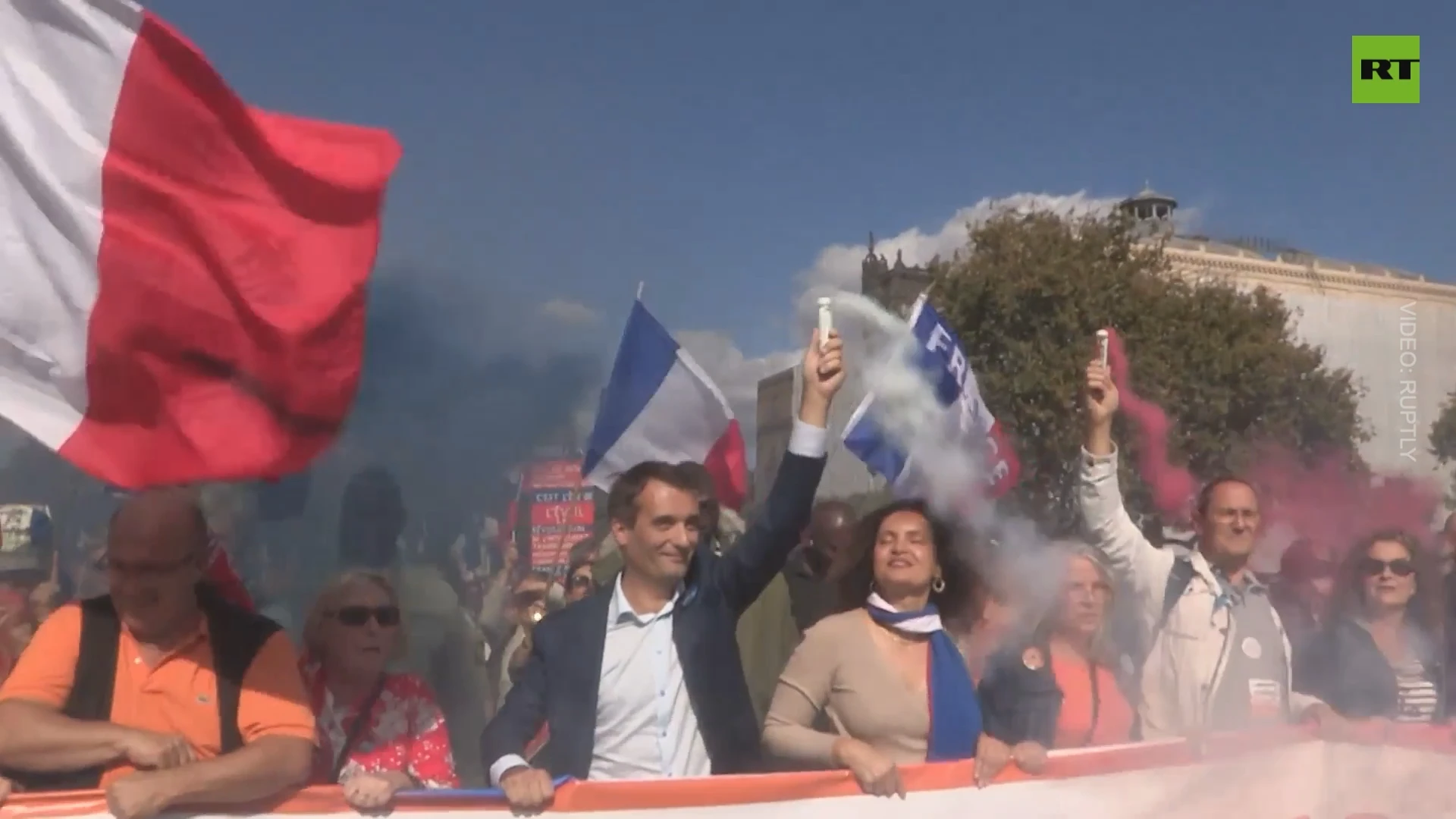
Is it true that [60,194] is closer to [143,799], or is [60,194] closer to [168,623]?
[168,623]

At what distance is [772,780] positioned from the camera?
9.94 ft

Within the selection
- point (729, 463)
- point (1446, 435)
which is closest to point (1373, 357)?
point (1446, 435)

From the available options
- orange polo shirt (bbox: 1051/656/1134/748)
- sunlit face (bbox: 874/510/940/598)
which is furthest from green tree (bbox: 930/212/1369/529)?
sunlit face (bbox: 874/510/940/598)

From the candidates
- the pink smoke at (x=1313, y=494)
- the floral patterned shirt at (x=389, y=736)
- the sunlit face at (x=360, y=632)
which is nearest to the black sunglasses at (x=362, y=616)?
the sunlit face at (x=360, y=632)

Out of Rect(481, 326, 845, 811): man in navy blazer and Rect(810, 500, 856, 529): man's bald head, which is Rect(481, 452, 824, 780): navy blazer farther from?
Rect(810, 500, 856, 529): man's bald head

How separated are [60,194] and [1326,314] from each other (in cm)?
970

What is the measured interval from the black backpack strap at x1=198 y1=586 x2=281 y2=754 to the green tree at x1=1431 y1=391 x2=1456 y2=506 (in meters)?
4.52

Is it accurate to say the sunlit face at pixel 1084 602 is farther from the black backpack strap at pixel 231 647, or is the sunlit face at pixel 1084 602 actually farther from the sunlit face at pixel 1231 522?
the black backpack strap at pixel 231 647

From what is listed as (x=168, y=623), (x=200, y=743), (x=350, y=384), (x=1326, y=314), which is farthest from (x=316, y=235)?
(x=1326, y=314)

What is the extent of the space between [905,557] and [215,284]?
178 centimetres

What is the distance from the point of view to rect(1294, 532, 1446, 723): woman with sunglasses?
368cm

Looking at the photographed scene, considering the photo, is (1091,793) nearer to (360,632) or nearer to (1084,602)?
(1084,602)

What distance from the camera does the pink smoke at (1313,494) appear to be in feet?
14.2

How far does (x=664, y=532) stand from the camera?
3.09 metres
